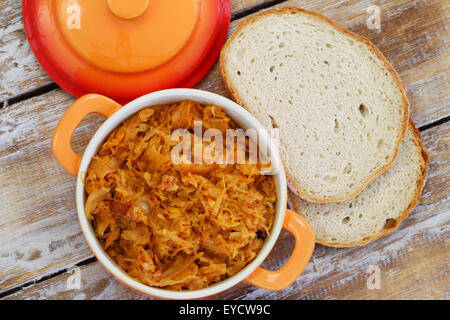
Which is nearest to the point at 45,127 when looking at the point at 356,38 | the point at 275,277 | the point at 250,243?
the point at 250,243

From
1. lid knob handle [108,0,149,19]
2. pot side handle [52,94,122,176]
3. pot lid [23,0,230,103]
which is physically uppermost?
lid knob handle [108,0,149,19]

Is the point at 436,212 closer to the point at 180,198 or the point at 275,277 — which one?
the point at 275,277

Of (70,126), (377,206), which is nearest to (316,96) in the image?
(377,206)

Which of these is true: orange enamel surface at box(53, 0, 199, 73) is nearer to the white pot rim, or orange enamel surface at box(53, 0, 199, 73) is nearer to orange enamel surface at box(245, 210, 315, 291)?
the white pot rim

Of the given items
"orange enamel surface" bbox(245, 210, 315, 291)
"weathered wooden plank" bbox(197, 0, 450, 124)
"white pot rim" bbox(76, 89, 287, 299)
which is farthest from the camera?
"weathered wooden plank" bbox(197, 0, 450, 124)

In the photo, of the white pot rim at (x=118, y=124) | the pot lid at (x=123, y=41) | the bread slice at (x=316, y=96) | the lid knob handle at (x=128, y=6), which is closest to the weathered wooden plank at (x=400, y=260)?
the bread slice at (x=316, y=96)

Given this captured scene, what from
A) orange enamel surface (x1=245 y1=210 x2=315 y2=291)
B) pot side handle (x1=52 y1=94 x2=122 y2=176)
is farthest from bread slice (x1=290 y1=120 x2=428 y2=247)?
pot side handle (x1=52 y1=94 x2=122 y2=176)
